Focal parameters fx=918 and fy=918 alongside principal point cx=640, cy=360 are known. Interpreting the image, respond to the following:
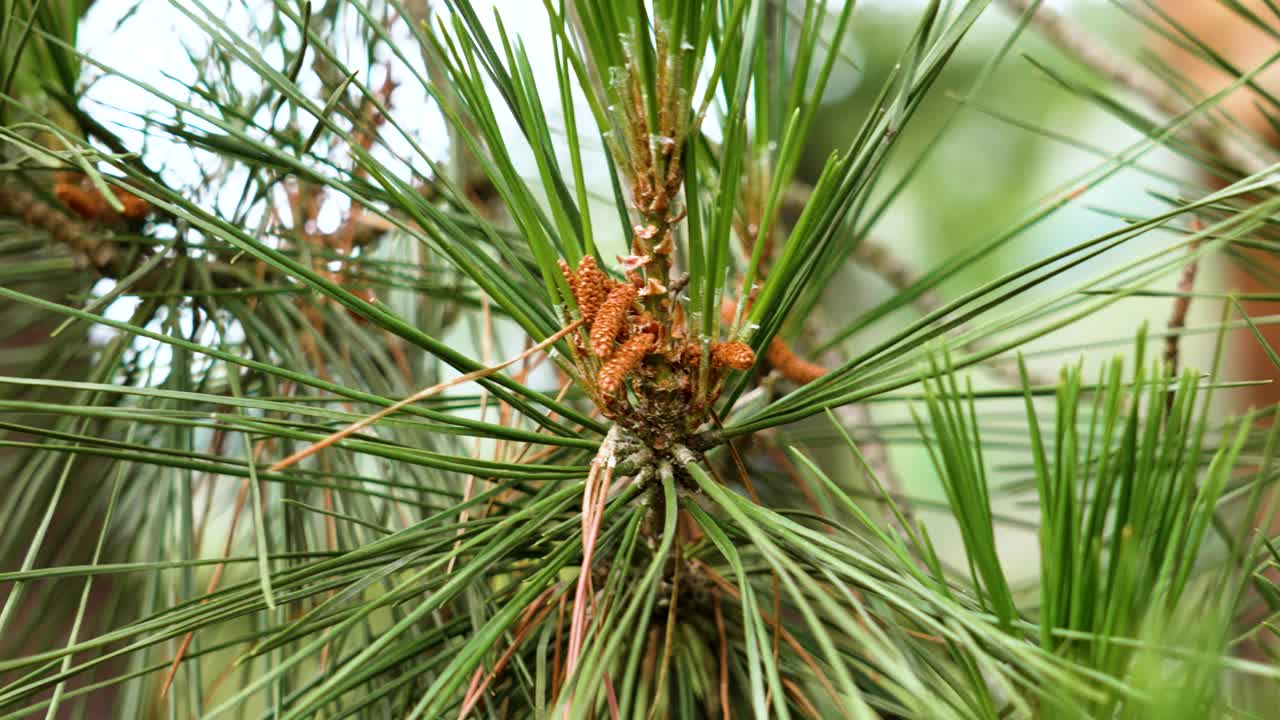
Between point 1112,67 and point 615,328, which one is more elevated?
point 1112,67

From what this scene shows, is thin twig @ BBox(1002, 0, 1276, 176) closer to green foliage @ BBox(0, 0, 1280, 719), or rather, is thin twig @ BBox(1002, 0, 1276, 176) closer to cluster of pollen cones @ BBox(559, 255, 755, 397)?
green foliage @ BBox(0, 0, 1280, 719)

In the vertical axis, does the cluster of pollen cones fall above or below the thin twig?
below

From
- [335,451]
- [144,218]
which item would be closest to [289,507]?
[335,451]

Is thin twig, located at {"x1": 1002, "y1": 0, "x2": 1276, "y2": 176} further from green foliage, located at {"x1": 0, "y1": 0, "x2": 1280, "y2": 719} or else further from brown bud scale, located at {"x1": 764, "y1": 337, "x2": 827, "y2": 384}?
brown bud scale, located at {"x1": 764, "y1": 337, "x2": 827, "y2": 384}

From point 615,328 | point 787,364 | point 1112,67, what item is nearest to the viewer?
point 615,328

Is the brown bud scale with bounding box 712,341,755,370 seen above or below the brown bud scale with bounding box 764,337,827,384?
below

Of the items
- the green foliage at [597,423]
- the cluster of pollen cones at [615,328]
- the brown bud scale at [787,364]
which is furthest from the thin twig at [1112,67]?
the cluster of pollen cones at [615,328]

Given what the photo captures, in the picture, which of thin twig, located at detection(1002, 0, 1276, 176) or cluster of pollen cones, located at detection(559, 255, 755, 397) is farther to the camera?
thin twig, located at detection(1002, 0, 1276, 176)

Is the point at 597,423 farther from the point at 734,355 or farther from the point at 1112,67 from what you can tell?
the point at 1112,67

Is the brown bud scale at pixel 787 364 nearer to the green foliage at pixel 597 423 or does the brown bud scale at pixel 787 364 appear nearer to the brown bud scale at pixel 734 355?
the green foliage at pixel 597 423

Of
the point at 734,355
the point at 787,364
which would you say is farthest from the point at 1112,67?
the point at 734,355

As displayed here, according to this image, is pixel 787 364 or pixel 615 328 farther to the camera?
pixel 787 364

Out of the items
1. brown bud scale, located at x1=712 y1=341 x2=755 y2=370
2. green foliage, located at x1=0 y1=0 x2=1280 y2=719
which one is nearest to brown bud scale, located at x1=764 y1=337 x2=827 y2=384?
green foliage, located at x1=0 y1=0 x2=1280 y2=719
